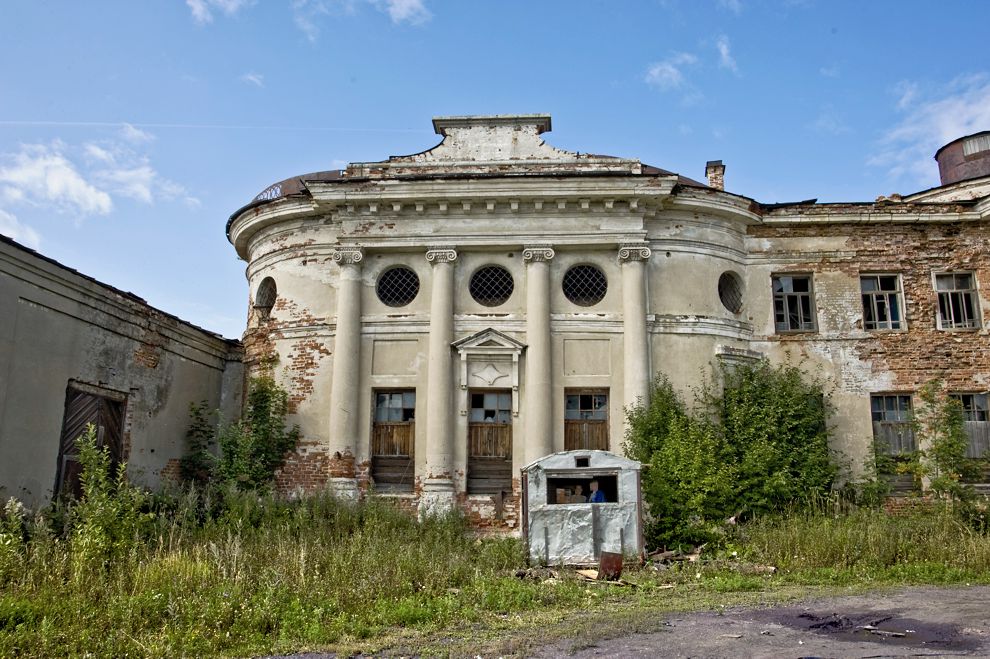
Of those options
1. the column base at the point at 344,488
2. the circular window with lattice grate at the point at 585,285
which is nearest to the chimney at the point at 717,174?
the circular window with lattice grate at the point at 585,285

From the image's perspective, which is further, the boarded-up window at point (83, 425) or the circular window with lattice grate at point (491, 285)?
the circular window with lattice grate at point (491, 285)

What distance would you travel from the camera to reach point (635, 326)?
15.9 metres

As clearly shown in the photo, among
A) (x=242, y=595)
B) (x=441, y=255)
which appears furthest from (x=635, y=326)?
(x=242, y=595)

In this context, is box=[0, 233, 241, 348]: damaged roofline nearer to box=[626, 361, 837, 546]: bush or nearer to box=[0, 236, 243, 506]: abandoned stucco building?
box=[0, 236, 243, 506]: abandoned stucco building

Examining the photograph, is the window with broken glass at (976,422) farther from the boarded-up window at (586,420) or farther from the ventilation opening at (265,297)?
the ventilation opening at (265,297)

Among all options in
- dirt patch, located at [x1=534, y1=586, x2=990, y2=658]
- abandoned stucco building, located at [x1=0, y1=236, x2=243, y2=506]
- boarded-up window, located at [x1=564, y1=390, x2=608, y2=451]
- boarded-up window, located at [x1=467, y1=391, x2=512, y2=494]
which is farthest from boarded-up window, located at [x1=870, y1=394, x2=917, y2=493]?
abandoned stucco building, located at [x1=0, y1=236, x2=243, y2=506]

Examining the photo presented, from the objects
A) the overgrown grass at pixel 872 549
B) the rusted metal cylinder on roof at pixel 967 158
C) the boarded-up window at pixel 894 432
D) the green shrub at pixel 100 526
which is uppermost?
the rusted metal cylinder on roof at pixel 967 158

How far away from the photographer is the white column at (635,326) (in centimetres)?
1568

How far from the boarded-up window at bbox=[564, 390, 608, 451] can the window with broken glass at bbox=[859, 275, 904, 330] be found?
5852 mm

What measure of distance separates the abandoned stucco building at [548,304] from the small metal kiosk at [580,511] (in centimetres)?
246

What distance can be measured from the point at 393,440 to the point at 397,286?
318 centimetres

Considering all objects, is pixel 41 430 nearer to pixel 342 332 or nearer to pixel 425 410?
pixel 342 332

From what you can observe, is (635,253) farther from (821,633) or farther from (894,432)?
(821,633)

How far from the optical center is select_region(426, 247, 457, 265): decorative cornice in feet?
53.7
